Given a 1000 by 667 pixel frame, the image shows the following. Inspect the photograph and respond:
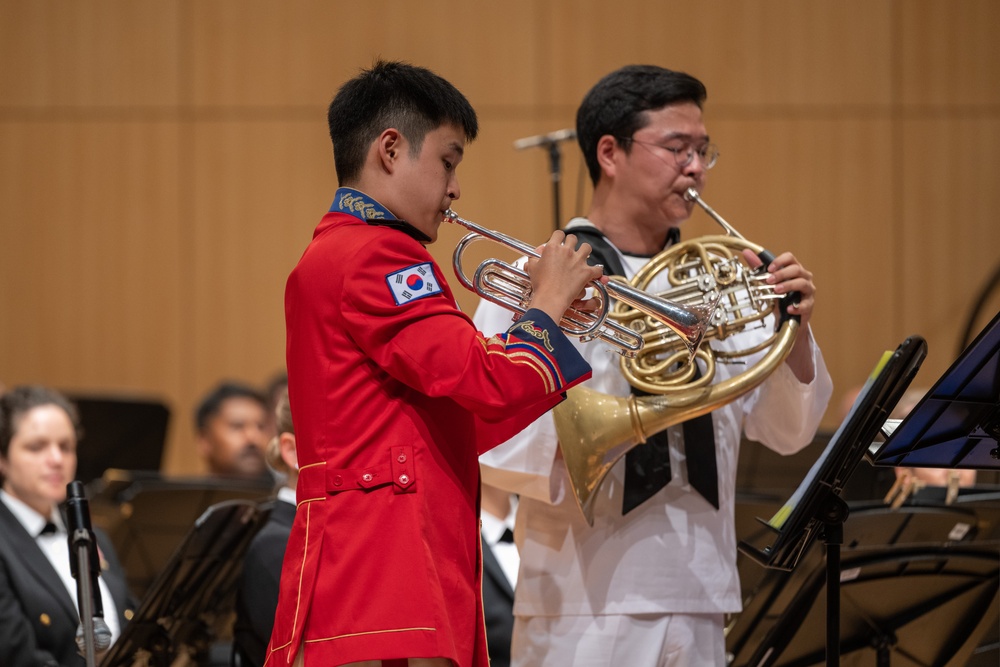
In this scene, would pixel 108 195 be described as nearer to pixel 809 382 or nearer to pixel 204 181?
pixel 204 181

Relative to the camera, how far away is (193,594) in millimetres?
2809

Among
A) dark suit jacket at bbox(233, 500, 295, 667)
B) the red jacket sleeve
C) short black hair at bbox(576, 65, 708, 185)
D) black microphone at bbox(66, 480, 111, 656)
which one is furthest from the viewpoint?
dark suit jacket at bbox(233, 500, 295, 667)

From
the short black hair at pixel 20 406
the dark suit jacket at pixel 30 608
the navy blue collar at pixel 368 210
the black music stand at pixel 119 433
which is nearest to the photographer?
the navy blue collar at pixel 368 210

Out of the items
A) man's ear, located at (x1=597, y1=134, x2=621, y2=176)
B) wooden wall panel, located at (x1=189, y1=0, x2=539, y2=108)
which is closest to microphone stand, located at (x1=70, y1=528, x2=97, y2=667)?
man's ear, located at (x1=597, y1=134, x2=621, y2=176)

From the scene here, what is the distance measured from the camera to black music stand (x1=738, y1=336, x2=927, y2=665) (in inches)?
79.3

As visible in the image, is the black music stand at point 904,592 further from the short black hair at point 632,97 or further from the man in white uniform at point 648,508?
the short black hair at point 632,97

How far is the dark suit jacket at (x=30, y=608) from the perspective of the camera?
10.4 ft

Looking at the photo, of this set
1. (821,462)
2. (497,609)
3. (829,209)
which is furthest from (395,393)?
(829,209)

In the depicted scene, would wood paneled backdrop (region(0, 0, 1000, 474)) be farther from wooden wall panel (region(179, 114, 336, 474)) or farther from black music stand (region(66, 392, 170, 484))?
black music stand (region(66, 392, 170, 484))

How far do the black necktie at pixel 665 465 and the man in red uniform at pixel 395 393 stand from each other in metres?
0.54

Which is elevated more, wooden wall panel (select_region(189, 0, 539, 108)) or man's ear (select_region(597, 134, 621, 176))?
wooden wall panel (select_region(189, 0, 539, 108))

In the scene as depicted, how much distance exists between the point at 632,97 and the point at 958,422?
0.97 metres

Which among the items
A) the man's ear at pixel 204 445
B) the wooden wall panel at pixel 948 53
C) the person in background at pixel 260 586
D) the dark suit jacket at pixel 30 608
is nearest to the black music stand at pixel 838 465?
the person in background at pixel 260 586

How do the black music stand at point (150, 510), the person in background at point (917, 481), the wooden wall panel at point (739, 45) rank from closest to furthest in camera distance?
1. the person in background at point (917, 481)
2. the black music stand at point (150, 510)
3. the wooden wall panel at point (739, 45)
